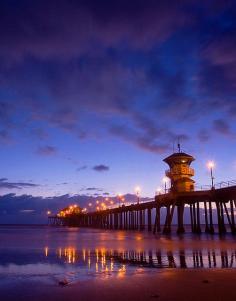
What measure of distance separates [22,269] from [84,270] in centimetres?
247

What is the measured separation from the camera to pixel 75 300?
7551 millimetres

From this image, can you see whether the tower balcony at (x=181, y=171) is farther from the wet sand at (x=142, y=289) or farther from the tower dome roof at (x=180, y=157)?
the wet sand at (x=142, y=289)

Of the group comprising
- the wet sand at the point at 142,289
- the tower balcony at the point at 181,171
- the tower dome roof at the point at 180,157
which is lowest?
the wet sand at the point at 142,289

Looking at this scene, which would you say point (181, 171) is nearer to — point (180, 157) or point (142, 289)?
point (180, 157)

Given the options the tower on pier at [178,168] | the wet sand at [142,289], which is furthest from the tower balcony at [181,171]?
the wet sand at [142,289]

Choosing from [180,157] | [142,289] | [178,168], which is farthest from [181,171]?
[142,289]

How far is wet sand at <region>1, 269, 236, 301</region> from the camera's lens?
25.4 ft

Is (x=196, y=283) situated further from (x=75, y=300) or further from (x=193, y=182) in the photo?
(x=193, y=182)

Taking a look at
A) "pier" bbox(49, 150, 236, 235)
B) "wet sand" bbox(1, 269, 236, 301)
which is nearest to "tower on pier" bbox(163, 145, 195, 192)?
"pier" bbox(49, 150, 236, 235)

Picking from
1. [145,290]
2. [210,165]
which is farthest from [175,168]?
[145,290]

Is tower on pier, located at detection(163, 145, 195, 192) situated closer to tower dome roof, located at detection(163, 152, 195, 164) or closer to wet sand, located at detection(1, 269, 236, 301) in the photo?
tower dome roof, located at detection(163, 152, 195, 164)

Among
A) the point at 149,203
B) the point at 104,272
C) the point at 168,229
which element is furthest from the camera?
the point at 149,203

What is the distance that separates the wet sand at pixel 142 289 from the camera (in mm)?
7738

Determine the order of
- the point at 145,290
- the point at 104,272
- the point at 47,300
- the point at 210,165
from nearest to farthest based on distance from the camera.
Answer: the point at 47,300
the point at 145,290
the point at 104,272
the point at 210,165
